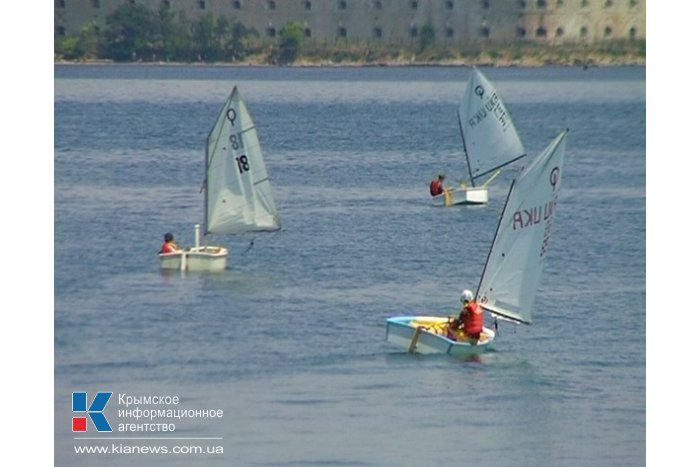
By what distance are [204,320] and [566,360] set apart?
7.59 meters

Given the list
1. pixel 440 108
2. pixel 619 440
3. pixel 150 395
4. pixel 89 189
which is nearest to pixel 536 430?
pixel 619 440

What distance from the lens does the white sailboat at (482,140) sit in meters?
56.2

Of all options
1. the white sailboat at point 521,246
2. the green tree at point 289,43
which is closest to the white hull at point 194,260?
the green tree at point 289,43

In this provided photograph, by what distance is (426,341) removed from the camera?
42.1 meters

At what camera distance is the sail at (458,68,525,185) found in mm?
56438

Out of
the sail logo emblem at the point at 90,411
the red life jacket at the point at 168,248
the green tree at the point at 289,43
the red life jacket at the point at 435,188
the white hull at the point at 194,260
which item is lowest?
the sail logo emblem at the point at 90,411

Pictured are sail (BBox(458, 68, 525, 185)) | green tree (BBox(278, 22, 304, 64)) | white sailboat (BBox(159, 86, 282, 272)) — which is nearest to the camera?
green tree (BBox(278, 22, 304, 64))

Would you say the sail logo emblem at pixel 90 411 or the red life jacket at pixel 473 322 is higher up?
the red life jacket at pixel 473 322

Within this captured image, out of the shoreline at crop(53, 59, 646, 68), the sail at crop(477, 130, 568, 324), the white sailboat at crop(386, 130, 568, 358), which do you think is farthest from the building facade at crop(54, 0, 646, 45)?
the sail at crop(477, 130, 568, 324)

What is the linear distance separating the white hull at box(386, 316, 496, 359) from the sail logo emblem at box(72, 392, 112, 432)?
6.60 m

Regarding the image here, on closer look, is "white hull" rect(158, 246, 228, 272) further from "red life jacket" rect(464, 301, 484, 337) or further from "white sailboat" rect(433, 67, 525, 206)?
"white sailboat" rect(433, 67, 525, 206)

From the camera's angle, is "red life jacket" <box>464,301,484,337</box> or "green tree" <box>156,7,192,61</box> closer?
"red life jacket" <box>464,301,484,337</box>

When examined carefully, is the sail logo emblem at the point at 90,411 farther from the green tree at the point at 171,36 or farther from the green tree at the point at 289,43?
the green tree at the point at 289,43

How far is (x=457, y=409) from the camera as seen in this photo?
40094 mm
